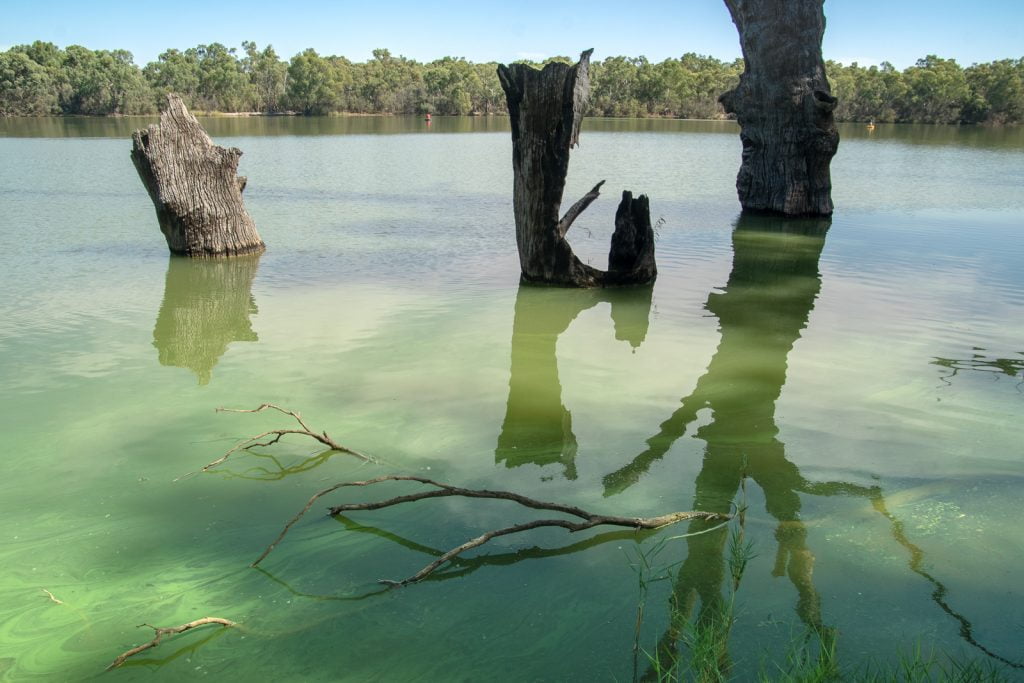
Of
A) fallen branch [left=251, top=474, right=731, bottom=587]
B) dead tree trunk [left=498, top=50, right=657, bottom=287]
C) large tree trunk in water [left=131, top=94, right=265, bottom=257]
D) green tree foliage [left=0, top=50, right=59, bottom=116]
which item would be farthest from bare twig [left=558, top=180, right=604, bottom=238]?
green tree foliage [left=0, top=50, right=59, bottom=116]

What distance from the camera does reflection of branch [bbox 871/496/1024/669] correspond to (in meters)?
2.61

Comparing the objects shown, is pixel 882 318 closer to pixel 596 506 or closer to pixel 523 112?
pixel 523 112

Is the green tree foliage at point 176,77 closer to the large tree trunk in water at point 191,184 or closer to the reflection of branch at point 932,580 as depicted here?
the large tree trunk in water at point 191,184

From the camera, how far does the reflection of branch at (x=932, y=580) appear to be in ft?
8.57

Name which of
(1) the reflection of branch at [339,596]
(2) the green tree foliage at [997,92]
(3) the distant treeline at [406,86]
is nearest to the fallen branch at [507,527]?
(1) the reflection of branch at [339,596]

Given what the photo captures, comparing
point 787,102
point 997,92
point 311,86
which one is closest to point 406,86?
point 311,86

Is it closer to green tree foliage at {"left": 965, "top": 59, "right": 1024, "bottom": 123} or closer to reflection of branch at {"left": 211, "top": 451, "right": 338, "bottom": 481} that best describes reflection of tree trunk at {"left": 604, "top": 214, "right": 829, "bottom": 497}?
reflection of branch at {"left": 211, "top": 451, "right": 338, "bottom": 481}

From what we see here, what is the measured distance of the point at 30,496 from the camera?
12.0 ft

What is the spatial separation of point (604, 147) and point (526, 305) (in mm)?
23090

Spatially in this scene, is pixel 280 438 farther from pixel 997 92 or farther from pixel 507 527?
pixel 997 92

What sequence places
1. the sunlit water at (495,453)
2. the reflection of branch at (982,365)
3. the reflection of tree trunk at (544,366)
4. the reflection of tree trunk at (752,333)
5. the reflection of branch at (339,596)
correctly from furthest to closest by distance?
the reflection of branch at (982,365), the reflection of tree trunk at (752,333), the reflection of tree trunk at (544,366), the reflection of branch at (339,596), the sunlit water at (495,453)

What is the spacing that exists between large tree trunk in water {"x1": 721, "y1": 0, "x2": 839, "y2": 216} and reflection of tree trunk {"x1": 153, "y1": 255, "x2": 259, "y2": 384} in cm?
820

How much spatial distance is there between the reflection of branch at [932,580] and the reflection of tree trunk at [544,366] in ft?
4.79

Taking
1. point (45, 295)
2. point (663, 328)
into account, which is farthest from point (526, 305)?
point (45, 295)
